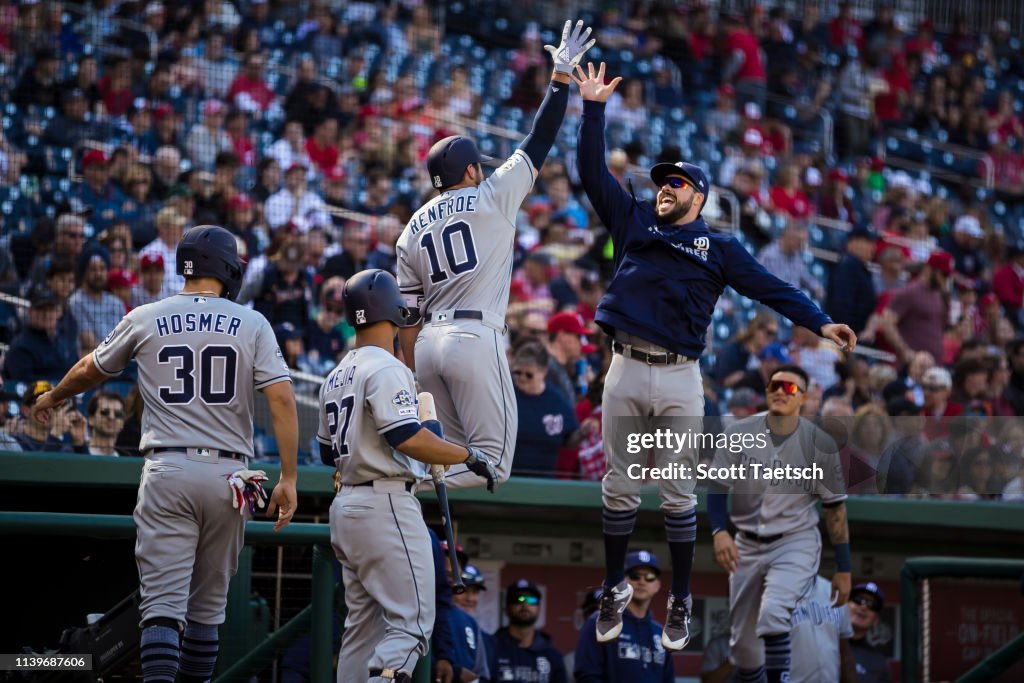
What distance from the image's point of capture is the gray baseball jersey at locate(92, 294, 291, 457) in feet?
17.4

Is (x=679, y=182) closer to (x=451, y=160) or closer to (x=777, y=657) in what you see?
(x=451, y=160)

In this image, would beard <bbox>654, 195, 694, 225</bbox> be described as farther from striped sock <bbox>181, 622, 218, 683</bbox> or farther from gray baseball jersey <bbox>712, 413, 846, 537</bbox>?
striped sock <bbox>181, 622, 218, 683</bbox>

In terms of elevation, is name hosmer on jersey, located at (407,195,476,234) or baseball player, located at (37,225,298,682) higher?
name hosmer on jersey, located at (407,195,476,234)

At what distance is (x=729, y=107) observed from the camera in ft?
48.0

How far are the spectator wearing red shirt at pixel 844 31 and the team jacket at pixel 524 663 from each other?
11.8m

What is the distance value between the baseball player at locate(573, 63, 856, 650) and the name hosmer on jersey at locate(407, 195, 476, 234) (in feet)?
1.86

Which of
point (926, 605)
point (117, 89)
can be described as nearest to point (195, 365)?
point (926, 605)

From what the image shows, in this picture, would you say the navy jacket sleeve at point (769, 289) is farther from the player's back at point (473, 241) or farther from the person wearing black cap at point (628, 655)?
the person wearing black cap at point (628, 655)

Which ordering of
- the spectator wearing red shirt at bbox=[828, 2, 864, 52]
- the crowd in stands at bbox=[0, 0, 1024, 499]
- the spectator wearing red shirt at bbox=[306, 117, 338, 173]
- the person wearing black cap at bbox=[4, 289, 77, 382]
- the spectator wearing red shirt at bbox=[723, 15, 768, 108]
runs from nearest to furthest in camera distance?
the person wearing black cap at bbox=[4, 289, 77, 382]
the crowd in stands at bbox=[0, 0, 1024, 499]
the spectator wearing red shirt at bbox=[306, 117, 338, 173]
the spectator wearing red shirt at bbox=[723, 15, 768, 108]
the spectator wearing red shirt at bbox=[828, 2, 864, 52]

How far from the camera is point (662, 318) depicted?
6.02m

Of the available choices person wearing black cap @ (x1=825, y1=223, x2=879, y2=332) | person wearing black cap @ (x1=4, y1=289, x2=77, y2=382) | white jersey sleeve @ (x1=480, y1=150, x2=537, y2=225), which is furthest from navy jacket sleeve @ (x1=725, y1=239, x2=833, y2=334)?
person wearing black cap @ (x1=825, y1=223, x2=879, y2=332)

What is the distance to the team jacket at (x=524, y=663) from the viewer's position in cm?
755

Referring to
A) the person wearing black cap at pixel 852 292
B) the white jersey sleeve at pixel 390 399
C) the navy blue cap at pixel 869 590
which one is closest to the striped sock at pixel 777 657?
the navy blue cap at pixel 869 590

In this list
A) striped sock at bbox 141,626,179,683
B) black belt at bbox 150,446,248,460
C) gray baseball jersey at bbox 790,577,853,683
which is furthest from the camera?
gray baseball jersey at bbox 790,577,853,683
